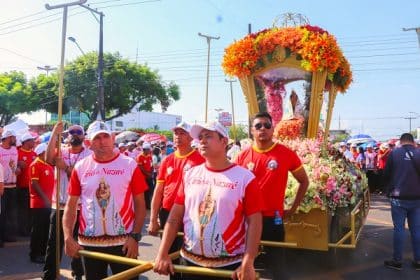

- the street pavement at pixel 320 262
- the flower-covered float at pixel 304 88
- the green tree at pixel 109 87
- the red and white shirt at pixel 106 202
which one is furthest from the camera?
the green tree at pixel 109 87

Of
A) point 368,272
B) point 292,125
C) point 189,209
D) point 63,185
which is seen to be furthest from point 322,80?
point 189,209

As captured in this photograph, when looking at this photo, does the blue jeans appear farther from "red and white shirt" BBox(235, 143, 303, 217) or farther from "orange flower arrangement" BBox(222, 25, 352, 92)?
"red and white shirt" BBox(235, 143, 303, 217)

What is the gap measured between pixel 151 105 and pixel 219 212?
1218 inches

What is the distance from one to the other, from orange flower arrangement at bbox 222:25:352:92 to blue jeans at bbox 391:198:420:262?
235 centimetres

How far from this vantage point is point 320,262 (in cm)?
644

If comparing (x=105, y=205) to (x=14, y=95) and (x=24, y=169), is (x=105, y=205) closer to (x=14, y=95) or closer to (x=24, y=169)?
(x=24, y=169)

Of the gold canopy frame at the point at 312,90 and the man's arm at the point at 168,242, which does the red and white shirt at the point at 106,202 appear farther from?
the gold canopy frame at the point at 312,90

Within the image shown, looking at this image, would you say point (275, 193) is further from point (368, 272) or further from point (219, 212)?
point (368, 272)

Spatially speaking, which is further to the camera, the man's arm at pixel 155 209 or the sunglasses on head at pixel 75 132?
the sunglasses on head at pixel 75 132

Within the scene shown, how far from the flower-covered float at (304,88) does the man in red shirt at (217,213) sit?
9.79ft

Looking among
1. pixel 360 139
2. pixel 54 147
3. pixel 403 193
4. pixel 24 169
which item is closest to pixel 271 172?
pixel 54 147

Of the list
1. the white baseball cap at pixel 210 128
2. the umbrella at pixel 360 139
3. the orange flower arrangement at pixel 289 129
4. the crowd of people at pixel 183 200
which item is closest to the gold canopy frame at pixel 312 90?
the orange flower arrangement at pixel 289 129

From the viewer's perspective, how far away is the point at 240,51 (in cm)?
728

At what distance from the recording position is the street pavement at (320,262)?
5.76 m
